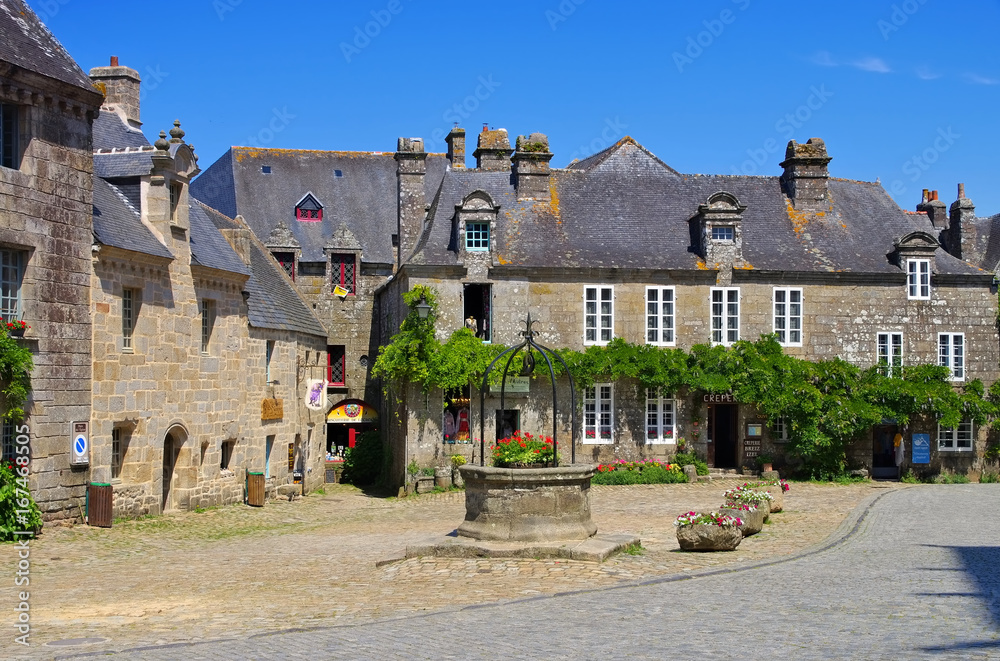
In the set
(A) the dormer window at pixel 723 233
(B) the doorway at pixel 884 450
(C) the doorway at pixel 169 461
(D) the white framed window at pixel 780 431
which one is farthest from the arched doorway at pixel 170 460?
(B) the doorway at pixel 884 450

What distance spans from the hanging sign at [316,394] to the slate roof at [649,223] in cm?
511

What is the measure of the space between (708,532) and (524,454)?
2.87 meters

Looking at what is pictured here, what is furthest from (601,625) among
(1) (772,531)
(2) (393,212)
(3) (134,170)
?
(2) (393,212)

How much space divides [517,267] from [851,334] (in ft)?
31.5

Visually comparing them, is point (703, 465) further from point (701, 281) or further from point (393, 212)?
point (393, 212)

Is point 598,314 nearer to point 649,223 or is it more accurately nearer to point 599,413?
point 599,413

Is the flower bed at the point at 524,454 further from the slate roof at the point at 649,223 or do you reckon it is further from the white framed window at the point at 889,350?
the white framed window at the point at 889,350

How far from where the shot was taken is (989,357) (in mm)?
28828

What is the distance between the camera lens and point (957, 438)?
93.3 feet

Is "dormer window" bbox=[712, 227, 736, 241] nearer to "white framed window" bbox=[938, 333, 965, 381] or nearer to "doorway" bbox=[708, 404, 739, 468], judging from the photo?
"doorway" bbox=[708, 404, 739, 468]

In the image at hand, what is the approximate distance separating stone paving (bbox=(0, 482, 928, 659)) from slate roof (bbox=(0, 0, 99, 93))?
763 cm

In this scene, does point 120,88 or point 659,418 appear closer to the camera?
point 120,88

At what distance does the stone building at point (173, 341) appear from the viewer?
18.9m

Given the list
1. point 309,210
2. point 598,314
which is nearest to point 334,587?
point 598,314
